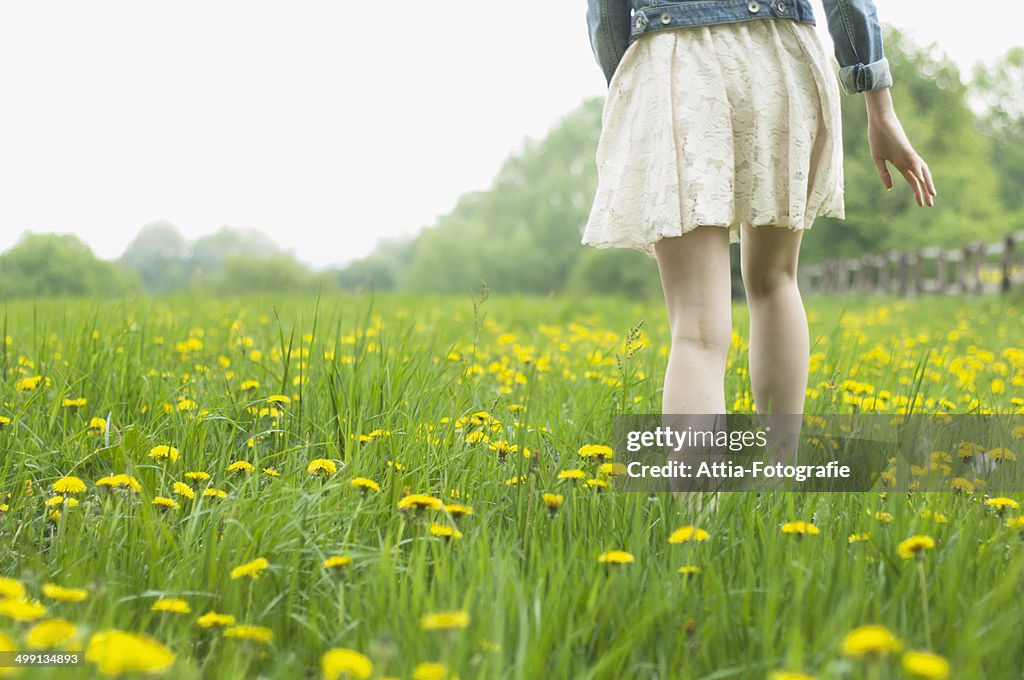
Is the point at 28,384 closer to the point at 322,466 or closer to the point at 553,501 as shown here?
the point at 322,466

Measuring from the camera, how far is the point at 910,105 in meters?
28.3

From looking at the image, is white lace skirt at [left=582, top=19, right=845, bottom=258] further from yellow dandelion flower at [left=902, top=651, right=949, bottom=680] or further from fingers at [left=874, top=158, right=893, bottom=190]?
yellow dandelion flower at [left=902, top=651, right=949, bottom=680]

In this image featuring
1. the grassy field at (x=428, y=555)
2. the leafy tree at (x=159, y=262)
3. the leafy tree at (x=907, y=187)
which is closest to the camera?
the grassy field at (x=428, y=555)

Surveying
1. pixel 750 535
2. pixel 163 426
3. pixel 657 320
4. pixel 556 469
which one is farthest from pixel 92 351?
pixel 657 320

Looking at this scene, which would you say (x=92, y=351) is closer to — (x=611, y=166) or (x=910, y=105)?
(x=611, y=166)

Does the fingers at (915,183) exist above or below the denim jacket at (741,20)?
below

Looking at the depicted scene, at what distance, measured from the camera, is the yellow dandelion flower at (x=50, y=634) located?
36.7 inches

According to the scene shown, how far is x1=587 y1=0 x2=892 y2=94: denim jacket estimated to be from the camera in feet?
6.44

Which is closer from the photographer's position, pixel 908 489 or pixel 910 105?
pixel 908 489

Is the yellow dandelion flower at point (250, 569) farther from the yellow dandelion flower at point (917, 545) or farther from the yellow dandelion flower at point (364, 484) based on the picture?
the yellow dandelion flower at point (917, 545)

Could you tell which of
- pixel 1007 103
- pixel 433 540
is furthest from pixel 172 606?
pixel 1007 103

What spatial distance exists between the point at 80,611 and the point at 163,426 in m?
1.02

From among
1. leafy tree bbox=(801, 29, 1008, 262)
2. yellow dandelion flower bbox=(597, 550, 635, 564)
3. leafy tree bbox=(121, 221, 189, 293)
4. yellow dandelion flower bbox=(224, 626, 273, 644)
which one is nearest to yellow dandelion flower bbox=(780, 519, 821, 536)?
yellow dandelion flower bbox=(597, 550, 635, 564)

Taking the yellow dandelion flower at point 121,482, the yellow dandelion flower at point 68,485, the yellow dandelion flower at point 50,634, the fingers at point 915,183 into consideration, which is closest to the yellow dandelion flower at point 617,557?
the yellow dandelion flower at point 50,634
